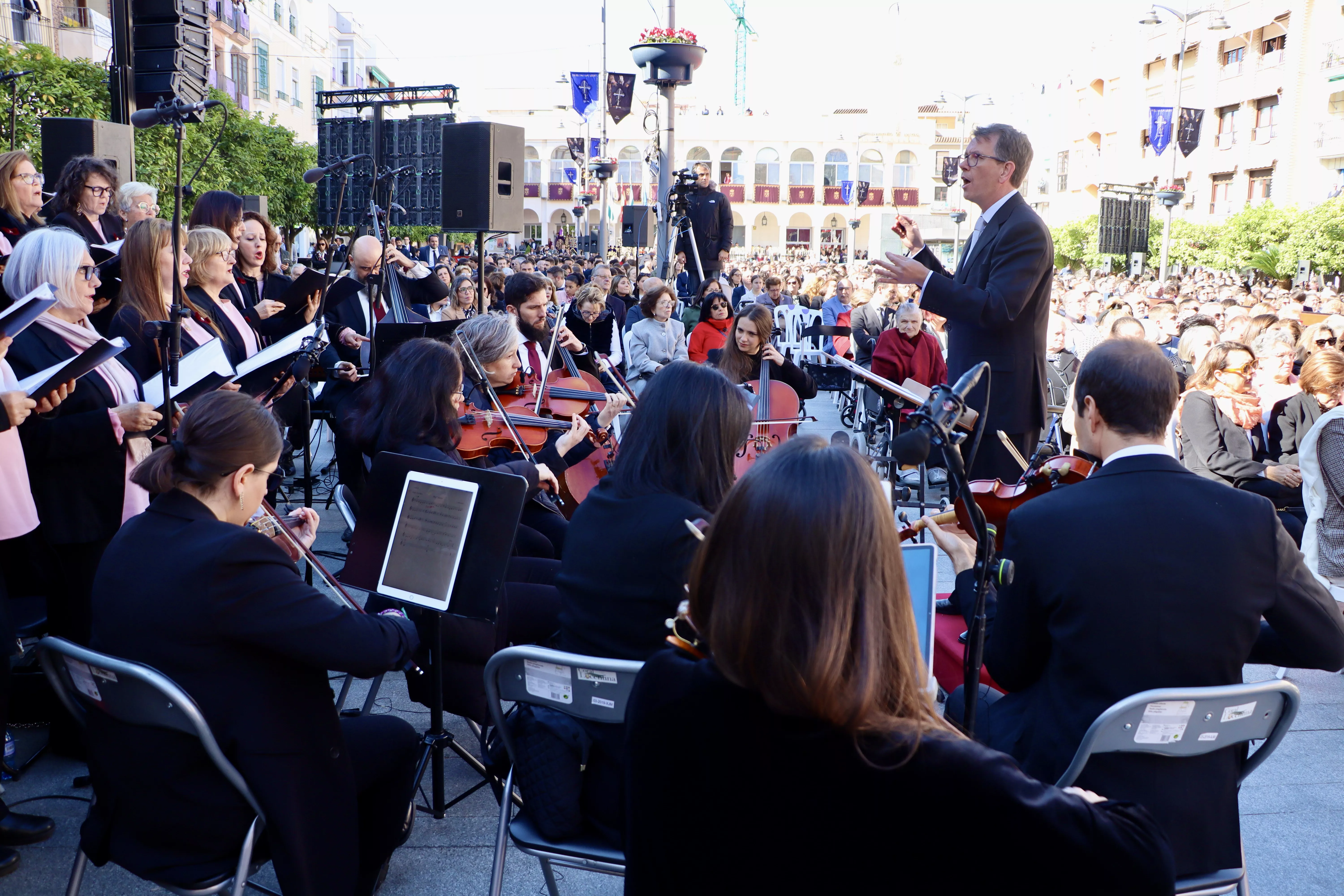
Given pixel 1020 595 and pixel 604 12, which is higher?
pixel 604 12

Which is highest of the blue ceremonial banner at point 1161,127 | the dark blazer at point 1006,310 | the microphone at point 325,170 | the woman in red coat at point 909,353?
the blue ceremonial banner at point 1161,127

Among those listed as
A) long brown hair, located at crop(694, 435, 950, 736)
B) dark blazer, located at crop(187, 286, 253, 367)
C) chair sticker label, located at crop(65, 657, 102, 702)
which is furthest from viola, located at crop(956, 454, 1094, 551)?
dark blazer, located at crop(187, 286, 253, 367)

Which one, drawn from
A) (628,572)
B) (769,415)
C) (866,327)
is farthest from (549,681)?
(866,327)

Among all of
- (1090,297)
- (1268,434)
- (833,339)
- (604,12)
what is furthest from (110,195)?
(604,12)

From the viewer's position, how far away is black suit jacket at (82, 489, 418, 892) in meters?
1.99

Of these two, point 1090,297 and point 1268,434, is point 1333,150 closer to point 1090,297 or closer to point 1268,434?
point 1090,297

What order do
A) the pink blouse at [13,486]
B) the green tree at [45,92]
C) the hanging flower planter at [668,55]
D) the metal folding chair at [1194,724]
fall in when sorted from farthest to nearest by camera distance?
the green tree at [45,92]
the hanging flower planter at [668,55]
the pink blouse at [13,486]
the metal folding chair at [1194,724]

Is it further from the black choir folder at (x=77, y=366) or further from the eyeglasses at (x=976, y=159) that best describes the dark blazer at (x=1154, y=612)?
the black choir folder at (x=77, y=366)

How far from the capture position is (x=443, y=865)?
286cm

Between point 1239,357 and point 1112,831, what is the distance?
5101 millimetres

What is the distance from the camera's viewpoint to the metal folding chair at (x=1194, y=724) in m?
1.88

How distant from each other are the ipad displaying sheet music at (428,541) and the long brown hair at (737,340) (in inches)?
146

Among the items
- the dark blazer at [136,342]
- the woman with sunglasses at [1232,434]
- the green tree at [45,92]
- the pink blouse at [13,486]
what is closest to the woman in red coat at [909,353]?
the woman with sunglasses at [1232,434]

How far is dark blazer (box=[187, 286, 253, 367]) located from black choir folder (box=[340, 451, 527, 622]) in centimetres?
213
